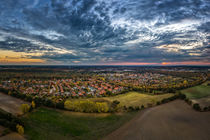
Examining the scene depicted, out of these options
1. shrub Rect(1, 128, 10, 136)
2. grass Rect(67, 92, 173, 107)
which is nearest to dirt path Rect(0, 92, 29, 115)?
shrub Rect(1, 128, 10, 136)

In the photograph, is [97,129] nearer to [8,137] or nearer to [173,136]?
[173,136]

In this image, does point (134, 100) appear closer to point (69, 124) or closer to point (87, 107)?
point (87, 107)

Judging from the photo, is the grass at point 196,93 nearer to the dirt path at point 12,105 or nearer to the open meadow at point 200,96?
the open meadow at point 200,96

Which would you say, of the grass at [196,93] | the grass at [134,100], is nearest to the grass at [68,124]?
the grass at [134,100]

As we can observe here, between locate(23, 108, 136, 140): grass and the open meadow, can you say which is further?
the open meadow

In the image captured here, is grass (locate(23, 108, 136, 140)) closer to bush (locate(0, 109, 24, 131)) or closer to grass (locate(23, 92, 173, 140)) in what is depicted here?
grass (locate(23, 92, 173, 140))

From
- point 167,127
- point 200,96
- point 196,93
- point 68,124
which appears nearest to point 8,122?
point 68,124
